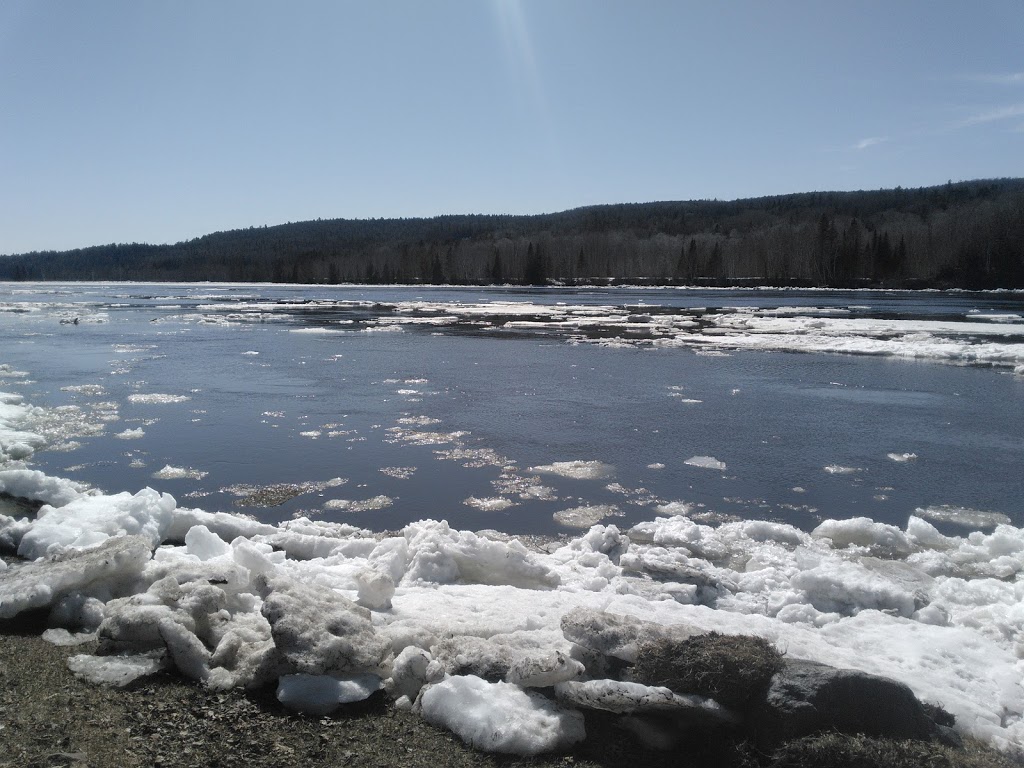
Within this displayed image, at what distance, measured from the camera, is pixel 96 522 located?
674 cm

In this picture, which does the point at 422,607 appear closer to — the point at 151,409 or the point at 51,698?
the point at 51,698

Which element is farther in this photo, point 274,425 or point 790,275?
point 790,275

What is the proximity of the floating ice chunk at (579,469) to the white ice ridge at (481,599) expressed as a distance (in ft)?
6.66

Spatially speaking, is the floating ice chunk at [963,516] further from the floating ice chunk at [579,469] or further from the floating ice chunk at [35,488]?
the floating ice chunk at [35,488]

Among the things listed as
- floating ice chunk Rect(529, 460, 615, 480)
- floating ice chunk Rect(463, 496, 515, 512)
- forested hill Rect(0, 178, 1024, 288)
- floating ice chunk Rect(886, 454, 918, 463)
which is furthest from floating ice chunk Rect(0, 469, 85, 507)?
forested hill Rect(0, 178, 1024, 288)

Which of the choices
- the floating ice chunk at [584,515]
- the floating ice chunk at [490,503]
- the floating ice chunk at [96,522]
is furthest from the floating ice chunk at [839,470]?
the floating ice chunk at [96,522]

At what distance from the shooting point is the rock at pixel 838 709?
3.94 m

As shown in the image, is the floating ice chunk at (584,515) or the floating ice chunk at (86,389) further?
the floating ice chunk at (86,389)

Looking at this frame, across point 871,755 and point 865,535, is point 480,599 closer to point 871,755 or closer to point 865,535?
point 871,755

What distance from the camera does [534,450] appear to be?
36.4ft

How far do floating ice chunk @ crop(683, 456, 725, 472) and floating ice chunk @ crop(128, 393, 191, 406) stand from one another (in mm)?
10077

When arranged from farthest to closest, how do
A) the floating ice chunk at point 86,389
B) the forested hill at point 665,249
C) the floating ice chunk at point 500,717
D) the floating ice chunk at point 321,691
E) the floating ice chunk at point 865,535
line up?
the forested hill at point 665,249
the floating ice chunk at point 86,389
the floating ice chunk at point 865,535
the floating ice chunk at point 321,691
the floating ice chunk at point 500,717

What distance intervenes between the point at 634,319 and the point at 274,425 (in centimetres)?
2708

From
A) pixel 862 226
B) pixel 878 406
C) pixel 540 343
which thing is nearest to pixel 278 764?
pixel 878 406
